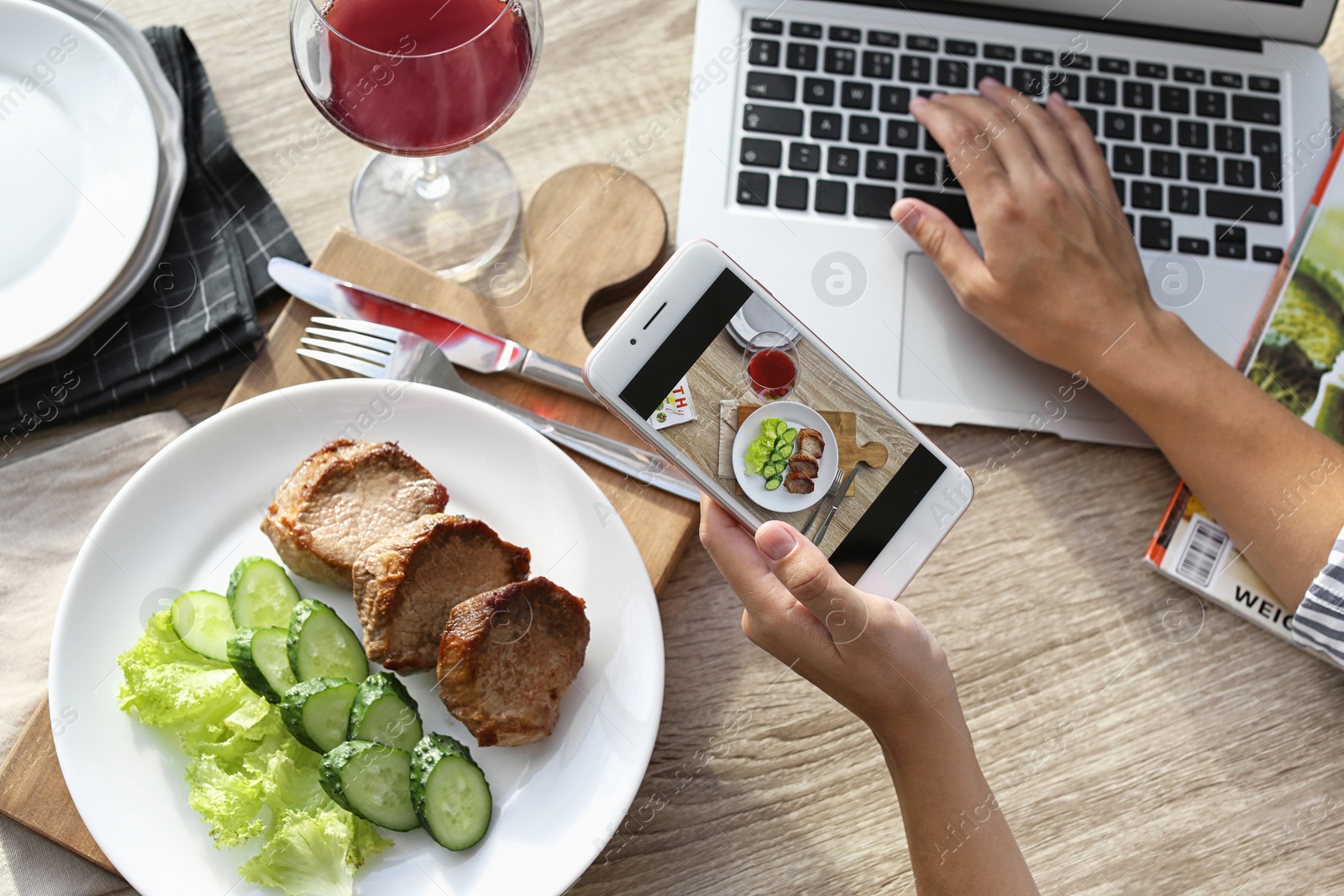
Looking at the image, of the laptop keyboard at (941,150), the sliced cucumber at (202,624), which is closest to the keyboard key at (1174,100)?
the laptop keyboard at (941,150)

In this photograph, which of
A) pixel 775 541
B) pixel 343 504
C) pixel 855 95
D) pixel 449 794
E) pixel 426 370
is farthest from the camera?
pixel 855 95

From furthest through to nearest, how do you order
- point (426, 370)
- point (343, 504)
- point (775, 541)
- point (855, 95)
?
1. point (855, 95)
2. point (426, 370)
3. point (343, 504)
4. point (775, 541)

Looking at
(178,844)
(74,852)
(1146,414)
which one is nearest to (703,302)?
(1146,414)

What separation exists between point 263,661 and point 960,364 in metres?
1.08

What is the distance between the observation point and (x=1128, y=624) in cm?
148

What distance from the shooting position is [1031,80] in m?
1.58

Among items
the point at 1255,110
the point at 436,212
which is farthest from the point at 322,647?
the point at 1255,110

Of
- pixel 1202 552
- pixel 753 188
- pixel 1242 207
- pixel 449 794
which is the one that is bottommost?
pixel 449 794

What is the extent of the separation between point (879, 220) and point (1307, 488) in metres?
0.73

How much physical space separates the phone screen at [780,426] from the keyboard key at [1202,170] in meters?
0.70

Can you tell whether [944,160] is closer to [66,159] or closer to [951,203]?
[951,203]

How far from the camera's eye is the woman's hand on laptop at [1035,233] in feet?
4.76

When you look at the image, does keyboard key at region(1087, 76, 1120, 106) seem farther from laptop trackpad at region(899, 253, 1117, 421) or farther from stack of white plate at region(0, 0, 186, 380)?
stack of white plate at region(0, 0, 186, 380)

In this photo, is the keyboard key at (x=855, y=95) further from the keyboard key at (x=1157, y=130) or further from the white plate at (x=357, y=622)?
the white plate at (x=357, y=622)
